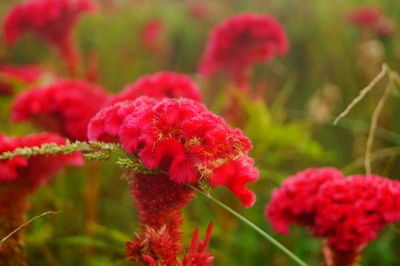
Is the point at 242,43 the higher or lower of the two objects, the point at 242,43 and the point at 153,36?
the lower

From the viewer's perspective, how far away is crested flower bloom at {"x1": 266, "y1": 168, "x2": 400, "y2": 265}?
→ 3.10 ft

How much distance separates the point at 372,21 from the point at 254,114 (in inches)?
46.4

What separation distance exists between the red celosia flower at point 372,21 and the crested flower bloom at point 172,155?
Answer: 1.91 metres

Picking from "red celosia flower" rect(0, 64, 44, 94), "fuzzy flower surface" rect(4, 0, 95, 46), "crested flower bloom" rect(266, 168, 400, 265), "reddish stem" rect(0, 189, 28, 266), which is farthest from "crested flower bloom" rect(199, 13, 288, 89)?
"reddish stem" rect(0, 189, 28, 266)

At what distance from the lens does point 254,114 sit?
64.7 inches

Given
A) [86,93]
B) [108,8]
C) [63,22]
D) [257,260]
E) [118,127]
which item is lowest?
[118,127]

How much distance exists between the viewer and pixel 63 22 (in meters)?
1.82

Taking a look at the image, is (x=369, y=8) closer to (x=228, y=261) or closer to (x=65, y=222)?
(x=228, y=261)

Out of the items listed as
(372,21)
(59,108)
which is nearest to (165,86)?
(59,108)

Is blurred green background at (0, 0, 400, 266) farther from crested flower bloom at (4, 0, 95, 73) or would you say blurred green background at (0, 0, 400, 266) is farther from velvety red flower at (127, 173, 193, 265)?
velvety red flower at (127, 173, 193, 265)

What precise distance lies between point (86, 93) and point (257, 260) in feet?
2.97

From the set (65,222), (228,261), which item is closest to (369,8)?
(228,261)

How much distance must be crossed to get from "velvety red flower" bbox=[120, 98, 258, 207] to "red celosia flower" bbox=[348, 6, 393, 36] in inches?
75.4

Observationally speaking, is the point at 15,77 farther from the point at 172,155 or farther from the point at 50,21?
the point at 172,155
